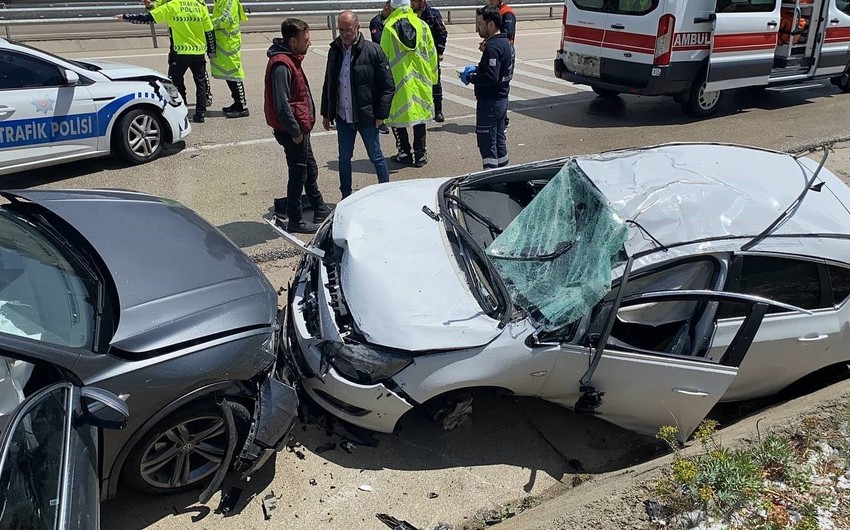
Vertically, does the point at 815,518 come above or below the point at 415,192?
below

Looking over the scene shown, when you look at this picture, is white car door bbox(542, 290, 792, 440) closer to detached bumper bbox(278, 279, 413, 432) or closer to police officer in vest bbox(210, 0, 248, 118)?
detached bumper bbox(278, 279, 413, 432)

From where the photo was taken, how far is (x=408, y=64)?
7.51m

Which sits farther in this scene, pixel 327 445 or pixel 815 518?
pixel 327 445

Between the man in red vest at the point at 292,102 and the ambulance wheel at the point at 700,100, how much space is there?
656cm

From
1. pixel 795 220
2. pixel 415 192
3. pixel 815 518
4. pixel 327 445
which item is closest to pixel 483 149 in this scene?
pixel 415 192

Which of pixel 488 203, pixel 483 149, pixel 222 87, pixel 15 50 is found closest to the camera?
pixel 488 203

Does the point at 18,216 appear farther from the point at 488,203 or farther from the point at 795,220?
the point at 795,220

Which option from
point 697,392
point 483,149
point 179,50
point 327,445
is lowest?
point 327,445

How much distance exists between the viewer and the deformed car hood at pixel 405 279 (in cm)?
369

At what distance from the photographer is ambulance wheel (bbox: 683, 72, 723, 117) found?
1029 centimetres

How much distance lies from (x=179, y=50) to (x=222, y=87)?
1891mm

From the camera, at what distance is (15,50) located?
6727 millimetres

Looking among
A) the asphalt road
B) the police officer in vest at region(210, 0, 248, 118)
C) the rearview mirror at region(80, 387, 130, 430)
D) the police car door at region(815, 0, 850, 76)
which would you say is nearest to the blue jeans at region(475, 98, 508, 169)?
the asphalt road

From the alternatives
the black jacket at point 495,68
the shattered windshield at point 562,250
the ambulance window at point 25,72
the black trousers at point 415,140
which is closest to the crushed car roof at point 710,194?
the shattered windshield at point 562,250
